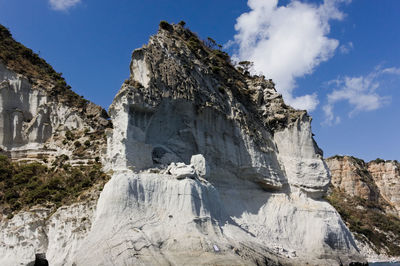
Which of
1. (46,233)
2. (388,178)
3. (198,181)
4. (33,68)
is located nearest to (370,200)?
(388,178)

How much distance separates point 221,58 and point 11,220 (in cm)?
2690

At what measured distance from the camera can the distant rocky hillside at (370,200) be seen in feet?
209

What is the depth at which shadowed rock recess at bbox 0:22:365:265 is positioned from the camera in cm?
2552

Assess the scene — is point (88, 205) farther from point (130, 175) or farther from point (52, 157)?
point (52, 157)

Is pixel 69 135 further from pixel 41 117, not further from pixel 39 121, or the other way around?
pixel 41 117

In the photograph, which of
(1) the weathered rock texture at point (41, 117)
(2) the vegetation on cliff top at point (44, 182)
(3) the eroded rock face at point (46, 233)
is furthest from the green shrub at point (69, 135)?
(3) the eroded rock face at point (46, 233)

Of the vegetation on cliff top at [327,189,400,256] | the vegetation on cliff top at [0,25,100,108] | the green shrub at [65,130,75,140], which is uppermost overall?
the vegetation on cliff top at [0,25,100,108]

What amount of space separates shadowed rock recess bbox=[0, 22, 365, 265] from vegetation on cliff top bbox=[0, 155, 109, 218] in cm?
168

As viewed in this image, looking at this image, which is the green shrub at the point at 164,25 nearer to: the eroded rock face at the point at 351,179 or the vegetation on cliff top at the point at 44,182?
the vegetation on cliff top at the point at 44,182

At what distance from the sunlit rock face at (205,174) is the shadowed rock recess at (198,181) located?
0.29ft

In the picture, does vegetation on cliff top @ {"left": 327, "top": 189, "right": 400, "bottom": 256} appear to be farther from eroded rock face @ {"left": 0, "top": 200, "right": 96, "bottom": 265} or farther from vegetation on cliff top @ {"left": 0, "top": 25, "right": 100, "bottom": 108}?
eroded rock face @ {"left": 0, "top": 200, "right": 96, "bottom": 265}

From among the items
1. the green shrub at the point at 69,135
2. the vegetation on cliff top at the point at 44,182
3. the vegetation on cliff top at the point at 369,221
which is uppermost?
the green shrub at the point at 69,135

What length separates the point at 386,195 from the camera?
91.4 meters

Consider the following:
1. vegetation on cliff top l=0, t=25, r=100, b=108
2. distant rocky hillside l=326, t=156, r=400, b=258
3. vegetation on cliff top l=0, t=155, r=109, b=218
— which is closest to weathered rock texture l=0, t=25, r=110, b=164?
vegetation on cliff top l=0, t=25, r=100, b=108
